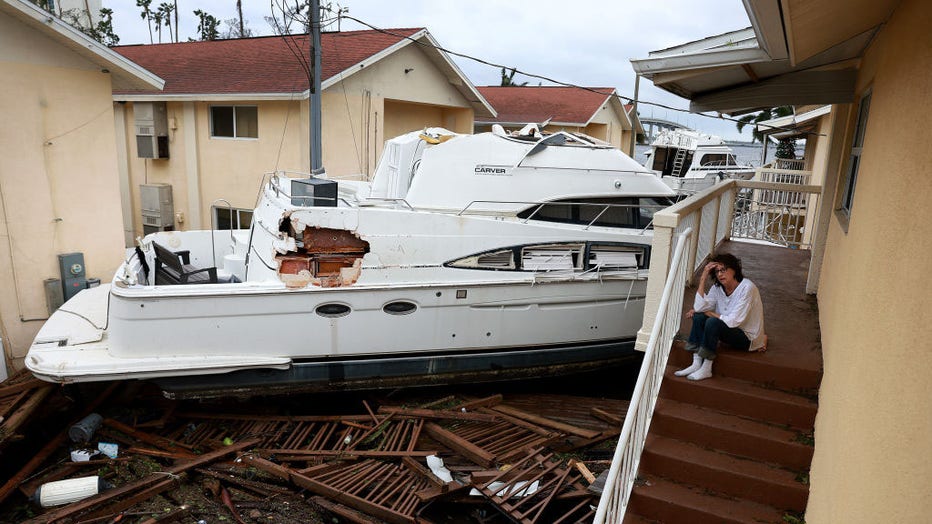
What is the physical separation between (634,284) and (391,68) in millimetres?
8387

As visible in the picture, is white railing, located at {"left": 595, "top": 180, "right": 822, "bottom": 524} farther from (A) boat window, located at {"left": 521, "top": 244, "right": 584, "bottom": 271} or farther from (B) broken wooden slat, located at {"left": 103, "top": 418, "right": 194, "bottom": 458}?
(B) broken wooden slat, located at {"left": 103, "top": 418, "right": 194, "bottom": 458}

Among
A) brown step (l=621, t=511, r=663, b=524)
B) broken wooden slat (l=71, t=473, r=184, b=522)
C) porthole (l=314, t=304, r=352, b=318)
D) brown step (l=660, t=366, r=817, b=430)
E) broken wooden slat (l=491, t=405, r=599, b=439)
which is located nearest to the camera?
brown step (l=621, t=511, r=663, b=524)

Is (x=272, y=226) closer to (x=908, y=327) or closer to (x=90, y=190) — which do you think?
(x=90, y=190)

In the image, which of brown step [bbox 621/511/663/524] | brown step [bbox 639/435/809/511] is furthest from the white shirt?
brown step [bbox 621/511/663/524]

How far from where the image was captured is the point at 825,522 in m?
2.95

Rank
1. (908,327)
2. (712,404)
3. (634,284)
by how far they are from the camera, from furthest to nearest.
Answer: (634,284), (712,404), (908,327)

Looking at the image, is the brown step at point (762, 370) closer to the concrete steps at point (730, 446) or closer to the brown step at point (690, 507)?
the concrete steps at point (730, 446)

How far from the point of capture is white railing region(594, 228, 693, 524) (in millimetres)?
3381

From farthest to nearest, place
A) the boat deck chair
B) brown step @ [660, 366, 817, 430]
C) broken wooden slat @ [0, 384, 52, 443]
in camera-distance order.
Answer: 1. the boat deck chair
2. broken wooden slat @ [0, 384, 52, 443]
3. brown step @ [660, 366, 817, 430]

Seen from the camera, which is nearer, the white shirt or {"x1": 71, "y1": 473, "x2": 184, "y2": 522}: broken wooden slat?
the white shirt

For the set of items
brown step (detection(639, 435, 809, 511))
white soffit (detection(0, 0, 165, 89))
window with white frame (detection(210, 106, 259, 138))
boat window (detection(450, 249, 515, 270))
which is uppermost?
white soffit (detection(0, 0, 165, 89))

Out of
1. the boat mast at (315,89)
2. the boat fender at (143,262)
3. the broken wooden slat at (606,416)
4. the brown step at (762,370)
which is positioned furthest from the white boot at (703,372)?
the boat mast at (315,89)

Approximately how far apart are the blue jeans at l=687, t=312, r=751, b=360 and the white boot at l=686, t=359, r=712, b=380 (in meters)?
0.05

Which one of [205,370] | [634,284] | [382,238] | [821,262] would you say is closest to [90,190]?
[205,370]
